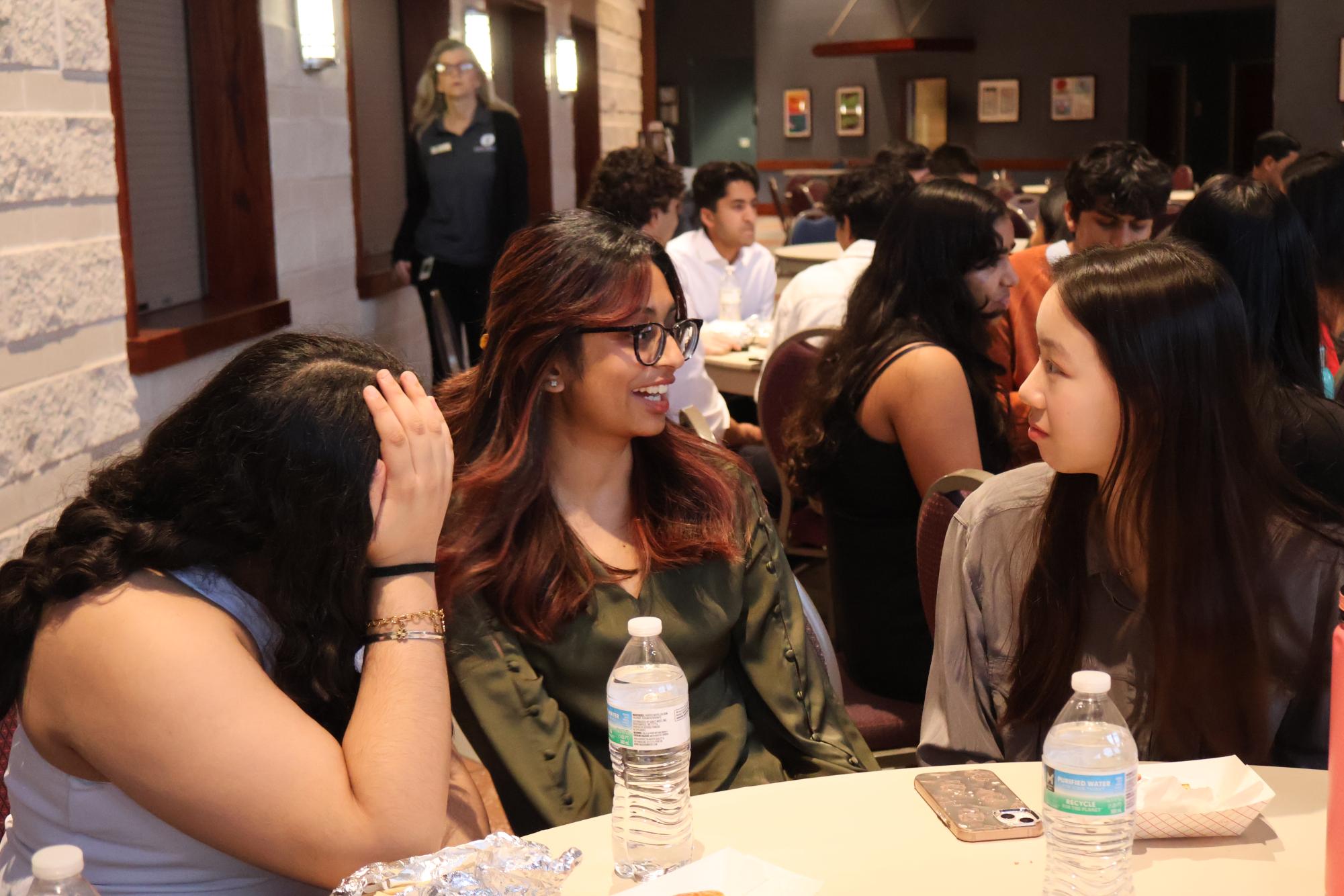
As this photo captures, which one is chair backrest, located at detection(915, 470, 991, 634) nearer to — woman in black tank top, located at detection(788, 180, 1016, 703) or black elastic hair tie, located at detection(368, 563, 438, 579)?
woman in black tank top, located at detection(788, 180, 1016, 703)

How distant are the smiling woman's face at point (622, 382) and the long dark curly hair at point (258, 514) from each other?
0.49m

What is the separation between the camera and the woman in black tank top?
2598 millimetres

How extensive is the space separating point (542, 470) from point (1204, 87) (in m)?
18.5

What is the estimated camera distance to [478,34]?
7445 mm

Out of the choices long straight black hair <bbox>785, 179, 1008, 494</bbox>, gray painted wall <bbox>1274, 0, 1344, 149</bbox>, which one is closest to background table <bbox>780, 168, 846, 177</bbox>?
gray painted wall <bbox>1274, 0, 1344, 149</bbox>

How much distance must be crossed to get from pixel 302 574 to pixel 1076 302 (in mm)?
951

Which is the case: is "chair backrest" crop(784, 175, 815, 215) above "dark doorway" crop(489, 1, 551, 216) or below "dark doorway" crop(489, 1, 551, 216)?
below

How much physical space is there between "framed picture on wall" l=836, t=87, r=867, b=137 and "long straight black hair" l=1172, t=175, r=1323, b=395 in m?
16.6

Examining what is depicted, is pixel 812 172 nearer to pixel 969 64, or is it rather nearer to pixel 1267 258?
pixel 969 64

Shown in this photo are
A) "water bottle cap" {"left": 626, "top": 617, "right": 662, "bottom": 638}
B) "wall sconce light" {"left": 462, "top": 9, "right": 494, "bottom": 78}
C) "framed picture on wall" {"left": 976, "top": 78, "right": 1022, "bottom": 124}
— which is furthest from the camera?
"framed picture on wall" {"left": 976, "top": 78, "right": 1022, "bottom": 124}

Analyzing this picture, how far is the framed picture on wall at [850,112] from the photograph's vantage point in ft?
61.8

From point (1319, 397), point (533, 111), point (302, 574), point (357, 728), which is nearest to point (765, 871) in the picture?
point (357, 728)

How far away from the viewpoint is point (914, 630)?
251cm

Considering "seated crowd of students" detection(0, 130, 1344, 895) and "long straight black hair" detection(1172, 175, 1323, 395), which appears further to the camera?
"long straight black hair" detection(1172, 175, 1323, 395)
